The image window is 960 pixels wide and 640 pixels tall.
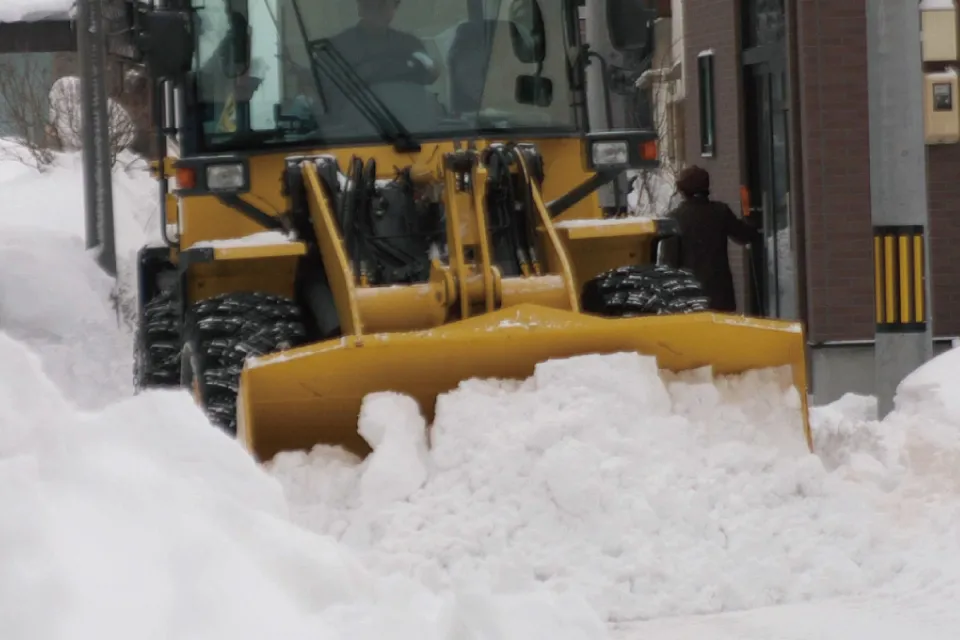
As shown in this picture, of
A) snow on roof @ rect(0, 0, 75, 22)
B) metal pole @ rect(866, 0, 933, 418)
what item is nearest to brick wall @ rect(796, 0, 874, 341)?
metal pole @ rect(866, 0, 933, 418)

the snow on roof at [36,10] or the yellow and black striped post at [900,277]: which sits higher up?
the snow on roof at [36,10]

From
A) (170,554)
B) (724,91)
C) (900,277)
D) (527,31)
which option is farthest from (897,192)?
(724,91)

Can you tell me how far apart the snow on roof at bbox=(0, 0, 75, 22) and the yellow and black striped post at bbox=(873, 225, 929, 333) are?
14632 mm

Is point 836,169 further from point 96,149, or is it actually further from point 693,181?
point 96,149

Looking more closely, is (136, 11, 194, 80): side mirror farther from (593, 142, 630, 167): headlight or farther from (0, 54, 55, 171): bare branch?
(0, 54, 55, 171): bare branch

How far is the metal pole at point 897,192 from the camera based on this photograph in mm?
8523

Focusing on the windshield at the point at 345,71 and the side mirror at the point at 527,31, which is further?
the side mirror at the point at 527,31

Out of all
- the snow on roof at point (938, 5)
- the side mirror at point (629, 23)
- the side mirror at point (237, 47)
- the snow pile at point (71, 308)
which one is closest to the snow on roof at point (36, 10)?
the snow pile at point (71, 308)

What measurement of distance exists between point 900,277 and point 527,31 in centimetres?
221

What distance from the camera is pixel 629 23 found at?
Result: 25.2 feet

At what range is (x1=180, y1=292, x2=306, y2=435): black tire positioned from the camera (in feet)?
22.7

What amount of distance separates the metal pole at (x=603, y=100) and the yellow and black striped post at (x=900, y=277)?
156 cm

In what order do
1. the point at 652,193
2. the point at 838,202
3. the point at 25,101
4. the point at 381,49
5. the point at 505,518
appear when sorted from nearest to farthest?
1. the point at 505,518
2. the point at 381,49
3. the point at 838,202
4. the point at 652,193
5. the point at 25,101

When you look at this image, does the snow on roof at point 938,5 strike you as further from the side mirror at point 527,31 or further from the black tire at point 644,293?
the black tire at point 644,293
